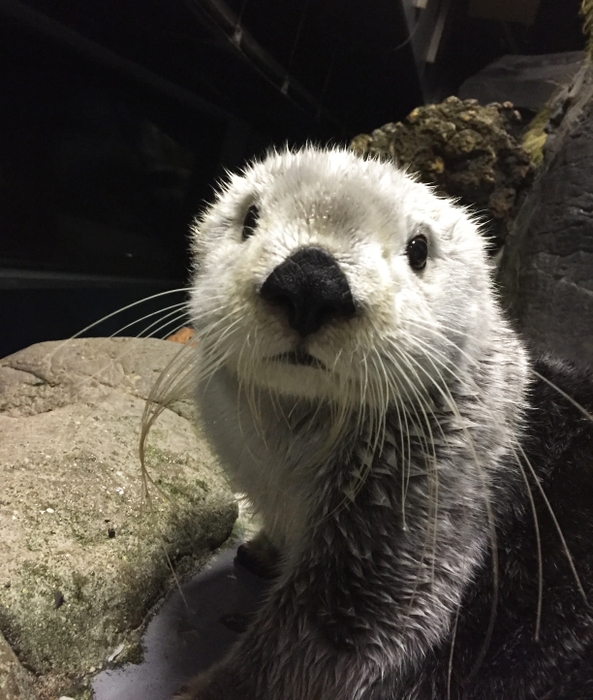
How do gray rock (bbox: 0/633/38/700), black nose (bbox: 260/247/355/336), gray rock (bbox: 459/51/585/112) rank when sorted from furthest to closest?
gray rock (bbox: 459/51/585/112) < gray rock (bbox: 0/633/38/700) < black nose (bbox: 260/247/355/336)

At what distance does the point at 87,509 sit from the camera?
4.89 ft

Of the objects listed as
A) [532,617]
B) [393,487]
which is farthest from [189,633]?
[532,617]

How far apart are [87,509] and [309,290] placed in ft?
3.35

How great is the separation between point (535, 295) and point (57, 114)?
2.27 metres

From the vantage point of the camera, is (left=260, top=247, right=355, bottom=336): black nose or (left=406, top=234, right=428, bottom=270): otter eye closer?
(left=260, top=247, right=355, bottom=336): black nose

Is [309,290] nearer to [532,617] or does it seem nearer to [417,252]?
[417,252]

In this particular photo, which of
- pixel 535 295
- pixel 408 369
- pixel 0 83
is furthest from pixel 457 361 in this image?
pixel 0 83

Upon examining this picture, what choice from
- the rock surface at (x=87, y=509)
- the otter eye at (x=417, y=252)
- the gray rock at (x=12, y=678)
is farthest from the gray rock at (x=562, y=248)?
the gray rock at (x=12, y=678)

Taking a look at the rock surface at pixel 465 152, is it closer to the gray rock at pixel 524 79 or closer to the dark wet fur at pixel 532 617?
the gray rock at pixel 524 79

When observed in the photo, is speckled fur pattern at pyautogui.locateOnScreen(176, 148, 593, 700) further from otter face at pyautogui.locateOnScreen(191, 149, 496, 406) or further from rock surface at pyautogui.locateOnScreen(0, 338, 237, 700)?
rock surface at pyautogui.locateOnScreen(0, 338, 237, 700)

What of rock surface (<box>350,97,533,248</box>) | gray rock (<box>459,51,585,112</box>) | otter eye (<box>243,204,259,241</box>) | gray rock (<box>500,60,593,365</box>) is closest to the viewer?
otter eye (<box>243,204,259,241</box>)

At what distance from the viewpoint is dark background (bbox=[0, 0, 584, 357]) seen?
7.41 ft

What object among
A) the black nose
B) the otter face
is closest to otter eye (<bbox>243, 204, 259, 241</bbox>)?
the otter face

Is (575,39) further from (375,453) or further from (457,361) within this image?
(375,453)
